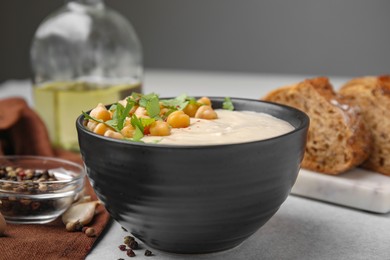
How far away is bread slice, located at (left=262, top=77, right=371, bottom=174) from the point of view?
2342 millimetres

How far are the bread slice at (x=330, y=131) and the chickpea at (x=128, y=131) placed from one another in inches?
35.5

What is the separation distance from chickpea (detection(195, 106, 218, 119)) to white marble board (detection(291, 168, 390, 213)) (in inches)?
22.3

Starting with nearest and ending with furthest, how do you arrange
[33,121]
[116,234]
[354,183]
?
1. [116,234]
2. [354,183]
3. [33,121]

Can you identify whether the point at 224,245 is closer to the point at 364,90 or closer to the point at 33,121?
the point at 364,90

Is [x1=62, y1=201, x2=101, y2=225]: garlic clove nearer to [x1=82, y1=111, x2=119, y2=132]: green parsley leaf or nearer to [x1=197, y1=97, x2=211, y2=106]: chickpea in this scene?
[x1=82, y1=111, x2=119, y2=132]: green parsley leaf

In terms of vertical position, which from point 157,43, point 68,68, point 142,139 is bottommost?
point 157,43

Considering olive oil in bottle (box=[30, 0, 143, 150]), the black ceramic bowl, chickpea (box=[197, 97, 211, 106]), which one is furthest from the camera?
olive oil in bottle (box=[30, 0, 143, 150])

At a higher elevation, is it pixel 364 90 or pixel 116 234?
pixel 364 90

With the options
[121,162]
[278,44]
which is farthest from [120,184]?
[278,44]

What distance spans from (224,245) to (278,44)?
411cm

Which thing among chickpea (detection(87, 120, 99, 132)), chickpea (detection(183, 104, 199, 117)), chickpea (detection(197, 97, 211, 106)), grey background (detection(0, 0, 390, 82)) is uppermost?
chickpea (detection(197, 97, 211, 106))

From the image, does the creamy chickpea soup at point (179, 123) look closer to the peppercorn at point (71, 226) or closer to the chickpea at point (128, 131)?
the chickpea at point (128, 131)

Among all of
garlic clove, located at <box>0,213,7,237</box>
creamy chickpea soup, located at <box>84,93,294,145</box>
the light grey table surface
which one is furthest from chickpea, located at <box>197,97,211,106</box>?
garlic clove, located at <box>0,213,7,237</box>

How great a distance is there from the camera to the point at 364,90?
2508 millimetres
